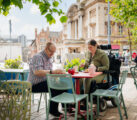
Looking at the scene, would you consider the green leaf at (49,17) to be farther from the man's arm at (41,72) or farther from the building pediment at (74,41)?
the building pediment at (74,41)

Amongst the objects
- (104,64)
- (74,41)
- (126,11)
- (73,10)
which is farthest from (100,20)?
(104,64)

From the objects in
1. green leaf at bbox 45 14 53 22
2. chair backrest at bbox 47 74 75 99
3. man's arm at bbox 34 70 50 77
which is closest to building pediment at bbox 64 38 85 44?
man's arm at bbox 34 70 50 77

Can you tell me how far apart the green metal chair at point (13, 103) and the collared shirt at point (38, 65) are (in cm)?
212

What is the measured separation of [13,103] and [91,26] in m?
42.4

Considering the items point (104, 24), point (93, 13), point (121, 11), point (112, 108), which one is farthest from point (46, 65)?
point (93, 13)

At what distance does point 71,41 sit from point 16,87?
44856 mm

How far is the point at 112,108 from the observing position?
18.2 feet

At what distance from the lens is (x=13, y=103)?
7.45ft

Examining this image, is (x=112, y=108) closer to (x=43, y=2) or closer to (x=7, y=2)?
(x=43, y=2)

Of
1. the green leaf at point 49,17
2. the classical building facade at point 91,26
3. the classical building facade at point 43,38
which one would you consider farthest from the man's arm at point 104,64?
the classical building facade at point 43,38

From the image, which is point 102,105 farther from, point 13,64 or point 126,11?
point 126,11

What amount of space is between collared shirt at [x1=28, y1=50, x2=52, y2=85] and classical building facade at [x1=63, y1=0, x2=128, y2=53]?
105 feet

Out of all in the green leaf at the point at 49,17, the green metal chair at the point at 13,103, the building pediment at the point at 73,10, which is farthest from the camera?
the building pediment at the point at 73,10

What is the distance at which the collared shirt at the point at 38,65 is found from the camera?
449cm
